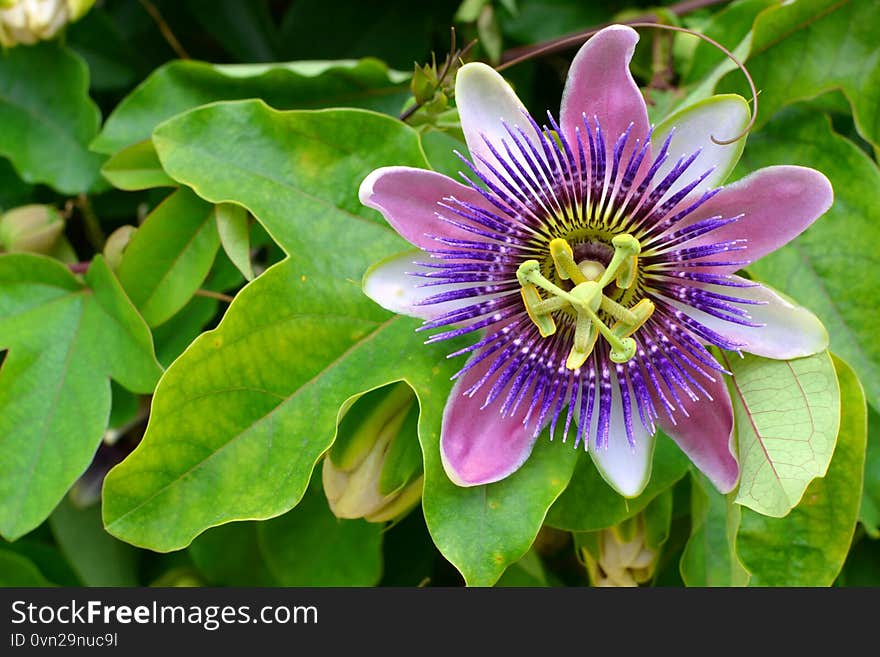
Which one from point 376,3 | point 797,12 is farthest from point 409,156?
point 376,3

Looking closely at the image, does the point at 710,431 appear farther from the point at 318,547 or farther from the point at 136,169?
the point at 136,169

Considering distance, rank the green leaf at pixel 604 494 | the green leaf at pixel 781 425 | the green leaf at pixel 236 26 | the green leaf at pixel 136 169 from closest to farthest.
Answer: the green leaf at pixel 781 425 → the green leaf at pixel 604 494 → the green leaf at pixel 136 169 → the green leaf at pixel 236 26

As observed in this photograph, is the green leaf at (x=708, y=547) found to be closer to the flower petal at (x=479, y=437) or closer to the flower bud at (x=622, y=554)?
the flower bud at (x=622, y=554)

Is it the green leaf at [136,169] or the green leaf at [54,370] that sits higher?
the green leaf at [136,169]

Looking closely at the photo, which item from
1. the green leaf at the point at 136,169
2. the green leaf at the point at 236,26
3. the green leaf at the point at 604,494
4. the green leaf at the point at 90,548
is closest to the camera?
the green leaf at the point at 604,494

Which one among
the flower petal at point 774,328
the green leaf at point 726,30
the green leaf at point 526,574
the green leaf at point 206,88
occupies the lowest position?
the green leaf at point 526,574

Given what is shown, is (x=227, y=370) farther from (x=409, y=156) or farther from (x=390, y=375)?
(x=409, y=156)

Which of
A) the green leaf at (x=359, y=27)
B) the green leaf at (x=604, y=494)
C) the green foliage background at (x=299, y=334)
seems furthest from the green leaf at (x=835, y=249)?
the green leaf at (x=359, y=27)

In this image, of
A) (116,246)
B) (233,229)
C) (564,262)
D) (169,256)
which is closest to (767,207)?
(564,262)

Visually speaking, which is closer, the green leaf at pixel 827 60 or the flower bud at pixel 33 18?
the green leaf at pixel 827 60
